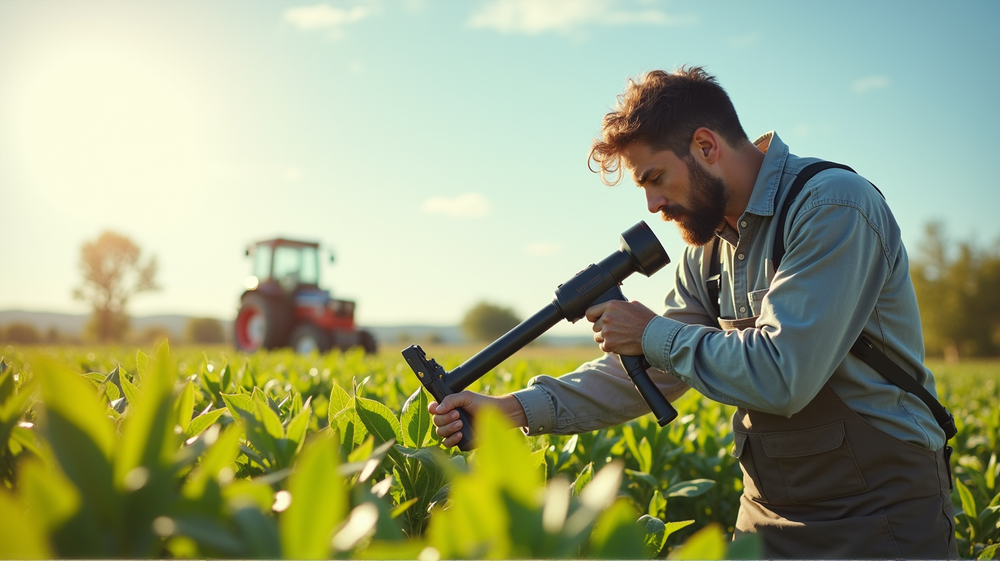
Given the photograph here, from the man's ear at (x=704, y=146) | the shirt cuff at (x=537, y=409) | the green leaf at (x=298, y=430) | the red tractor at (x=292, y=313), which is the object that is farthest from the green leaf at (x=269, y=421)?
the red tractor at (x=292, y=313)

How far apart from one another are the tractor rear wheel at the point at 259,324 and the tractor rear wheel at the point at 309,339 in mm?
463

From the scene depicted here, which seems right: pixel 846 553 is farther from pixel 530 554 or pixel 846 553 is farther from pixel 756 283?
pixel 530 554

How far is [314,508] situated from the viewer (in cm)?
68

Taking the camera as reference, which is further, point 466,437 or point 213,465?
point 466,437

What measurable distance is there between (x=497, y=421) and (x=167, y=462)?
0.39 metres

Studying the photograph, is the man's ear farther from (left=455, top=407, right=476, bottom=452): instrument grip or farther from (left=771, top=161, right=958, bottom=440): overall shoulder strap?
(left=455, top=407, right=476, bottom=452): instrument grip

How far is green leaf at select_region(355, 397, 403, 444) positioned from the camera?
1443mm

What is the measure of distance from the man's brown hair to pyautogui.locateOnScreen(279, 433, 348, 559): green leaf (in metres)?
2.15

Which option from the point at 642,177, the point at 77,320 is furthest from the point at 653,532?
the point at 77,320

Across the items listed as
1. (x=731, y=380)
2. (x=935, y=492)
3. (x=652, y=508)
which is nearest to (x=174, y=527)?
(x=731, y=380)

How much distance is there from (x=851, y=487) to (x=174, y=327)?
7718cm

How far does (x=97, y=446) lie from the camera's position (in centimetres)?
68

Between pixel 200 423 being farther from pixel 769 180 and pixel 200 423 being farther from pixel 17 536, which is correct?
pixel 769 180

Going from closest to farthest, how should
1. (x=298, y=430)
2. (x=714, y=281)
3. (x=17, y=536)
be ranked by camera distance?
(x=17, y=536)
(x=298, y=430)
(x=714, y=281)
